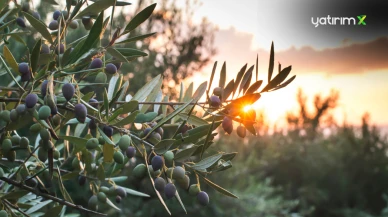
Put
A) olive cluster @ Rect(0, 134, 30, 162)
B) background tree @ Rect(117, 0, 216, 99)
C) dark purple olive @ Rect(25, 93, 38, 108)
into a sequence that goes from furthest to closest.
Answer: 1. background tree @ Rect(117, 0, 216, 99)
2. olive cluster @ Rect(0, 134, 30, 162)
3. dark purple olive @ Rect(25, 93, 38, 108)

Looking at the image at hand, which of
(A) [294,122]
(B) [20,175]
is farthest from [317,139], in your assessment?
(B) [20,175]

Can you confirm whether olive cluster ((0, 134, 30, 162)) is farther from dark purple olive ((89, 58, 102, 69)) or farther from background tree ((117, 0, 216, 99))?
background tree ((117, 0, 216, 99))

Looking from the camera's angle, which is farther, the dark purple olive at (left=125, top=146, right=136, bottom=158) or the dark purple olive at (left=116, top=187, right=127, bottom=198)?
the dark purple olive at (left=116, top=187, right=127, bottom=198)

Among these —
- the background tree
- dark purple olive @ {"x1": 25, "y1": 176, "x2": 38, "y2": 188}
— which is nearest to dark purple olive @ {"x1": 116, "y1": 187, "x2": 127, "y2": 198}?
dark purple olive @ {"x1": 25, "y1": 176, "x2": 38, "y2": 188}

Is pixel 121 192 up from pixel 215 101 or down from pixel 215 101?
down

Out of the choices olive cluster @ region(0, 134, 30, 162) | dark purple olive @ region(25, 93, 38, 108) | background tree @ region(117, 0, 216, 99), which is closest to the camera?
dark purple olive @ region(25, 93, 38, 108)

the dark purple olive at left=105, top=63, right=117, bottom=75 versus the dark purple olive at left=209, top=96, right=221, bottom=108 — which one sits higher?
the dark purple olive at left=105, top=63, right=117, bottom=75

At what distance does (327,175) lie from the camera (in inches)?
324

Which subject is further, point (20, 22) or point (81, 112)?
point (20, 22)

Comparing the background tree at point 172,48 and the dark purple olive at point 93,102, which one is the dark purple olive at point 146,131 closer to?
the dark purple olive at point 93,102

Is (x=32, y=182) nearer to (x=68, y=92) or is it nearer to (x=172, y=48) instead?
(x=68, y=92)

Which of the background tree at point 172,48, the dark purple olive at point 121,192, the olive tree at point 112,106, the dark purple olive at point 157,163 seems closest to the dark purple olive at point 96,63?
the olive tree at point 112,106

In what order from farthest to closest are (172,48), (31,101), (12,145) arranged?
(172,48) < (12,145) < (31,101)

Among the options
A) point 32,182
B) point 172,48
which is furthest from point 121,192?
point 172,48
